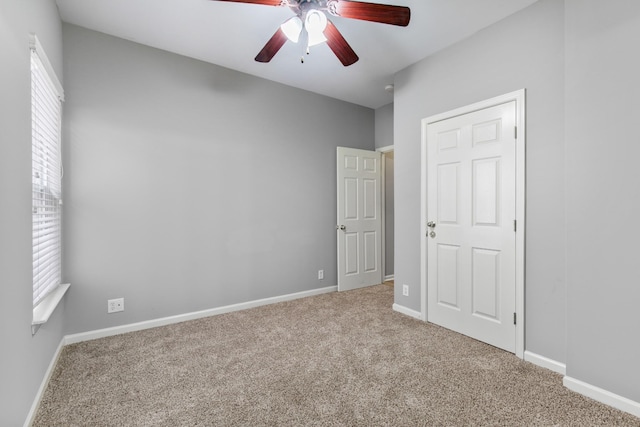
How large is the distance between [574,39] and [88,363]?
3.91 m

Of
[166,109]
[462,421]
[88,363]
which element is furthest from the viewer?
[166,109]

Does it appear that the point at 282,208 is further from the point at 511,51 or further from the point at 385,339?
the point at 511,51

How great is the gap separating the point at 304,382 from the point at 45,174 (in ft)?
7.21

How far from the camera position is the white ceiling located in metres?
2.26

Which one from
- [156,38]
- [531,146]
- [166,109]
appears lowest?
[531,146]

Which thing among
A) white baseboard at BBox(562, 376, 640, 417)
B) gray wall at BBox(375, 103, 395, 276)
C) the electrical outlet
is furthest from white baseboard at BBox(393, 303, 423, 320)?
the electrical outlet

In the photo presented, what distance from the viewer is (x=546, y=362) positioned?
2.13 m

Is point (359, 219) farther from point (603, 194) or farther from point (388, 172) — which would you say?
point (603, 194)

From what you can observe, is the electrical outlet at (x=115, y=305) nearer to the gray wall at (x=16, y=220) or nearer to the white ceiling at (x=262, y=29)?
the gray wall at (x=16, y=220)

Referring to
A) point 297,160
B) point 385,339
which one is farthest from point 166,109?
point 385,339

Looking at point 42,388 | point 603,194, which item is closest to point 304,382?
point 42,388

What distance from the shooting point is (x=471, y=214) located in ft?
8.65

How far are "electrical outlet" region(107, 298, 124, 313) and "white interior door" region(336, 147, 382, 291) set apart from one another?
8.02 ft

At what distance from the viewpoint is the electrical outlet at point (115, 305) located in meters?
2.67
